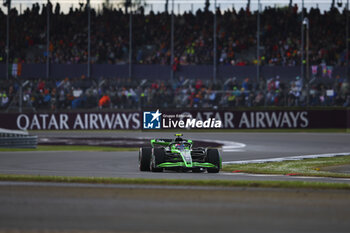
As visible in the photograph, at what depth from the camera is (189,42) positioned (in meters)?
37.3

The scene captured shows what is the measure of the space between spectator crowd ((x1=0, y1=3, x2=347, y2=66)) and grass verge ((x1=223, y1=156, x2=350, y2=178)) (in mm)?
20692

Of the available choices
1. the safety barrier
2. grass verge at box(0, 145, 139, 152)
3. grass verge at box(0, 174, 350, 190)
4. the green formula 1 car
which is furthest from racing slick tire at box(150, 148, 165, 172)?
the safety barrier

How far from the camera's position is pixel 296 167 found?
47.1 ft

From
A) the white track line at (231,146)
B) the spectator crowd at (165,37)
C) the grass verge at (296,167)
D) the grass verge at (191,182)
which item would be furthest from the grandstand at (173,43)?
the grass verge at (191,182)

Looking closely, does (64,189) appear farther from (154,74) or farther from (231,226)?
(154,74)

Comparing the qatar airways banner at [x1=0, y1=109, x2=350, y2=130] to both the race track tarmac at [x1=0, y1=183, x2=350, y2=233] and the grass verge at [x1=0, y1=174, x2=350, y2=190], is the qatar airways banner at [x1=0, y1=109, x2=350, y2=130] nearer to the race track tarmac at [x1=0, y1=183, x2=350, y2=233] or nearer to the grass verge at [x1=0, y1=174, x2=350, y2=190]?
the grass verge at [x1=0, y1=174, x2=350, y2=190]

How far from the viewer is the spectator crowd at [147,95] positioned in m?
27.8

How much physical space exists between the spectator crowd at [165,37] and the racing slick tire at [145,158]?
23.3m

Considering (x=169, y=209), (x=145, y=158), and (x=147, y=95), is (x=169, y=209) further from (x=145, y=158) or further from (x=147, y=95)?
(x=147, y=95)

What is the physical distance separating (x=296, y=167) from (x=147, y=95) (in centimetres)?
1447

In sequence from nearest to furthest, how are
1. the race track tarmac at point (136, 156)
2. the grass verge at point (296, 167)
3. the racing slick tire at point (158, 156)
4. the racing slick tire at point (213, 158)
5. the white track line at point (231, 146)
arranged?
the race track tarmac at point (136, 156) → the racing slick tire at point (158, 156) → the racing slick tire at point (213, 158) → the grass verge at point (296, 167) → the white track line at point (231, 146)

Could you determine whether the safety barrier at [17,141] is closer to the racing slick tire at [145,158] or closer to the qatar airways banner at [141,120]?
the qatar airways banner at [141,120]

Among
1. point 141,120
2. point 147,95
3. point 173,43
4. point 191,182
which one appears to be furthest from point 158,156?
point 173,43

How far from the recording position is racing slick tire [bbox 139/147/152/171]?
12789 millimetres
